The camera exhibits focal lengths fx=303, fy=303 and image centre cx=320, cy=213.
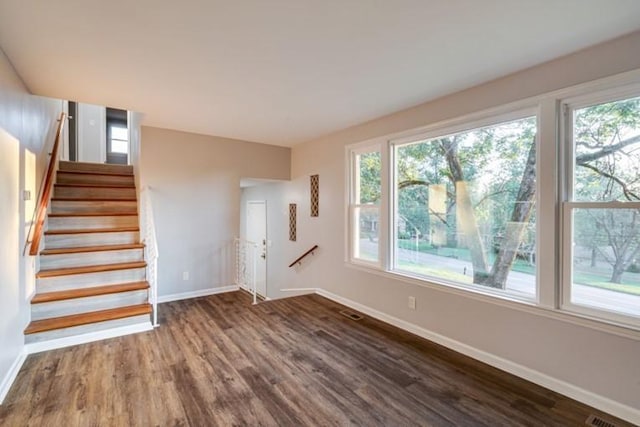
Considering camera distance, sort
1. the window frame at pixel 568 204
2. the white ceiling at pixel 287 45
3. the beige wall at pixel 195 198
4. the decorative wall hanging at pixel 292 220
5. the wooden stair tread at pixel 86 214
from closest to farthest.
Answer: the white ceiling at pixel 287 45 → the window frame at pixel 568 204 → the wooden stair tread at pixel 86 214 → the beige wall at pixel 195 198 → the decorative wall hanging at pixel 292 220

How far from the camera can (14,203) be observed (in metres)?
2.57

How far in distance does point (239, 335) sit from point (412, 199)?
251 centimetres

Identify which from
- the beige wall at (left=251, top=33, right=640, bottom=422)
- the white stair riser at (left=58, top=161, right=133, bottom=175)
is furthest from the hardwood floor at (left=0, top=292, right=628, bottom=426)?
the white stair riser at (left=58, top=161, right=133, bottom=175)

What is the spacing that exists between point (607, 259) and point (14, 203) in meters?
4.68

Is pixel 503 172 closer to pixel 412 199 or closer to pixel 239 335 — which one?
pixel 412 199

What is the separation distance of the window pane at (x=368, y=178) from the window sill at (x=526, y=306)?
1035 millimetres

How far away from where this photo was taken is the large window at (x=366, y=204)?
13.0 feet

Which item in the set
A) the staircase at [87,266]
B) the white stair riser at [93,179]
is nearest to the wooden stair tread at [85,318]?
the staircase at [87,266]

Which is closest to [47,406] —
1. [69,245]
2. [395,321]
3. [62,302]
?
[62,302]

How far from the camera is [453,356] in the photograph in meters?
2.86

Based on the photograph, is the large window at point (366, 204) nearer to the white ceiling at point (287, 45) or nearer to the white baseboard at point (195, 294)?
the white ceiling at point (287, 45)

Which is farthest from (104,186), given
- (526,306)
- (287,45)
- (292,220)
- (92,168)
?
(526,306)

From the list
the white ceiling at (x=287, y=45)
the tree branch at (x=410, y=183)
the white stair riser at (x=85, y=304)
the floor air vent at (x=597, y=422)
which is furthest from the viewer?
the tree branch at (x=410, y=183)

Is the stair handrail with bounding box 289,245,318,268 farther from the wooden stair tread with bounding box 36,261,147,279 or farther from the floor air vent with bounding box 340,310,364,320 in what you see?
the wooden stair tread with bounding box 36,261,147,279
